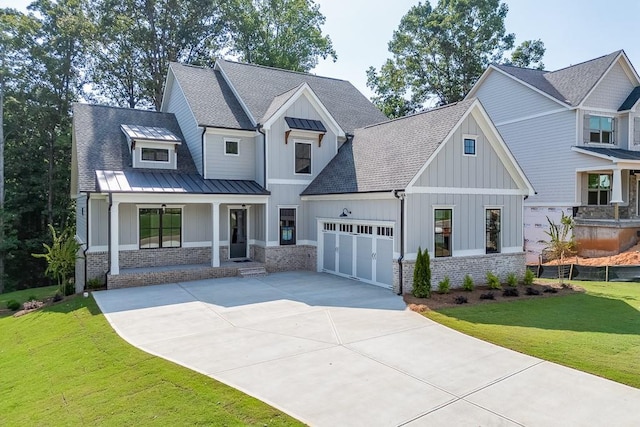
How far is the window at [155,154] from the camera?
1717 centimetres

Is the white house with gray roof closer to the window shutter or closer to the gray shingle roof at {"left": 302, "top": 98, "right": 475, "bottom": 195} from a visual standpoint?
the gray shingle roof at {"left": 302, "top": 98, "right": 475, "bottom": 195}

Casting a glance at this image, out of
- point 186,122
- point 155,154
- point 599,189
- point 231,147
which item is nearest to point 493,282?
point 231,147

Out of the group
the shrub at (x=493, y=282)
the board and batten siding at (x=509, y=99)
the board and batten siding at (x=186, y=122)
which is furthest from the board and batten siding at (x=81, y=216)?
the board and batten siding at (x=509, y=99)

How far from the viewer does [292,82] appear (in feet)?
74.5

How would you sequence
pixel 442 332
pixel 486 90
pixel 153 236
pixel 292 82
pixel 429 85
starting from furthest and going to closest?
pixel 429 85
pixel 486 90
pixel 292 82
pixel 153 236
pixel 442 332

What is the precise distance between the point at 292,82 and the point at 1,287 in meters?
20.4

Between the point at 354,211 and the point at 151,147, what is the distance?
29.1 ft

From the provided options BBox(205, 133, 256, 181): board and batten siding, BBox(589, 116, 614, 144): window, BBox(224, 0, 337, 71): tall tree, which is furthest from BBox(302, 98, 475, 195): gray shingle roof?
BBox(224, 0, 337, 71): tall tree

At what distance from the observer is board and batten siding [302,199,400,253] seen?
44.0 ft

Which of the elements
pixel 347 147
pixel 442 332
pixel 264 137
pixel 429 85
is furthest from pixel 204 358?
pixel 429 85

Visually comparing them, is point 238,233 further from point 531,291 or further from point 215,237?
point 531,291

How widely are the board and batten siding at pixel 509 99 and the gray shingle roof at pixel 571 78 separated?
437 millimetres

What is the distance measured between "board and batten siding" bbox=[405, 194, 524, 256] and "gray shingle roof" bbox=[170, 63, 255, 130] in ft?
28.0

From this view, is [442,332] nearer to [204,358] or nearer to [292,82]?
[204,358]
